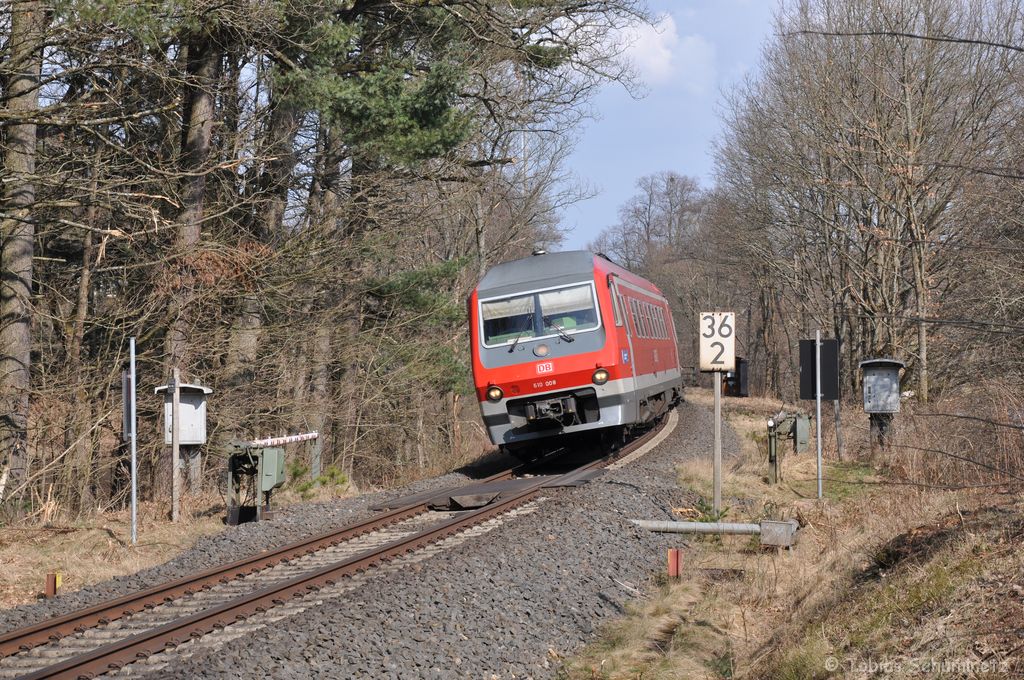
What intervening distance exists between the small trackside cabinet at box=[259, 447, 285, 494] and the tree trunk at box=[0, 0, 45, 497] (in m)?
3.78

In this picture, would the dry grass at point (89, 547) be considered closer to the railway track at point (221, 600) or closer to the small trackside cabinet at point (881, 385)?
the railway track at point (221, 600)

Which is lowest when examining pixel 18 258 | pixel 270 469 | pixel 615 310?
pixel 270 469

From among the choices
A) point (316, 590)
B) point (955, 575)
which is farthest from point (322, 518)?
point (955, 575)

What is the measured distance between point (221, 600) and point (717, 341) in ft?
19.7

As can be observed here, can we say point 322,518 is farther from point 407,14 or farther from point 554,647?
point 407,14

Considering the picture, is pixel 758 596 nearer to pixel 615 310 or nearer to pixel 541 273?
pixel 615 310

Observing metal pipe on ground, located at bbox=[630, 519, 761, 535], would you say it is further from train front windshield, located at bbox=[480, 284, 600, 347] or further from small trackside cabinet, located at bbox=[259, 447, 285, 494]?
train front windshield, located at bbox=[480, 284, 600, 347]

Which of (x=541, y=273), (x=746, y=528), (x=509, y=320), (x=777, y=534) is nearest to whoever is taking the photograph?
(x=777, y=534)

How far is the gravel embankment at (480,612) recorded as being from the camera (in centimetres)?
561

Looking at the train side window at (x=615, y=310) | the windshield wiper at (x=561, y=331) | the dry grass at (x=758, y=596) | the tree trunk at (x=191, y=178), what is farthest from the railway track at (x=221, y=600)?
the tree trunk at (x=191, y=178)

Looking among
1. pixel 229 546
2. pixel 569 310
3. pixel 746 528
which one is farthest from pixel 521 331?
pixel 229 546

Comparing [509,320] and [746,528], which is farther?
[509,320]

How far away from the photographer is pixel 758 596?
290 inches

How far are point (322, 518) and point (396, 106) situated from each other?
290 inches
